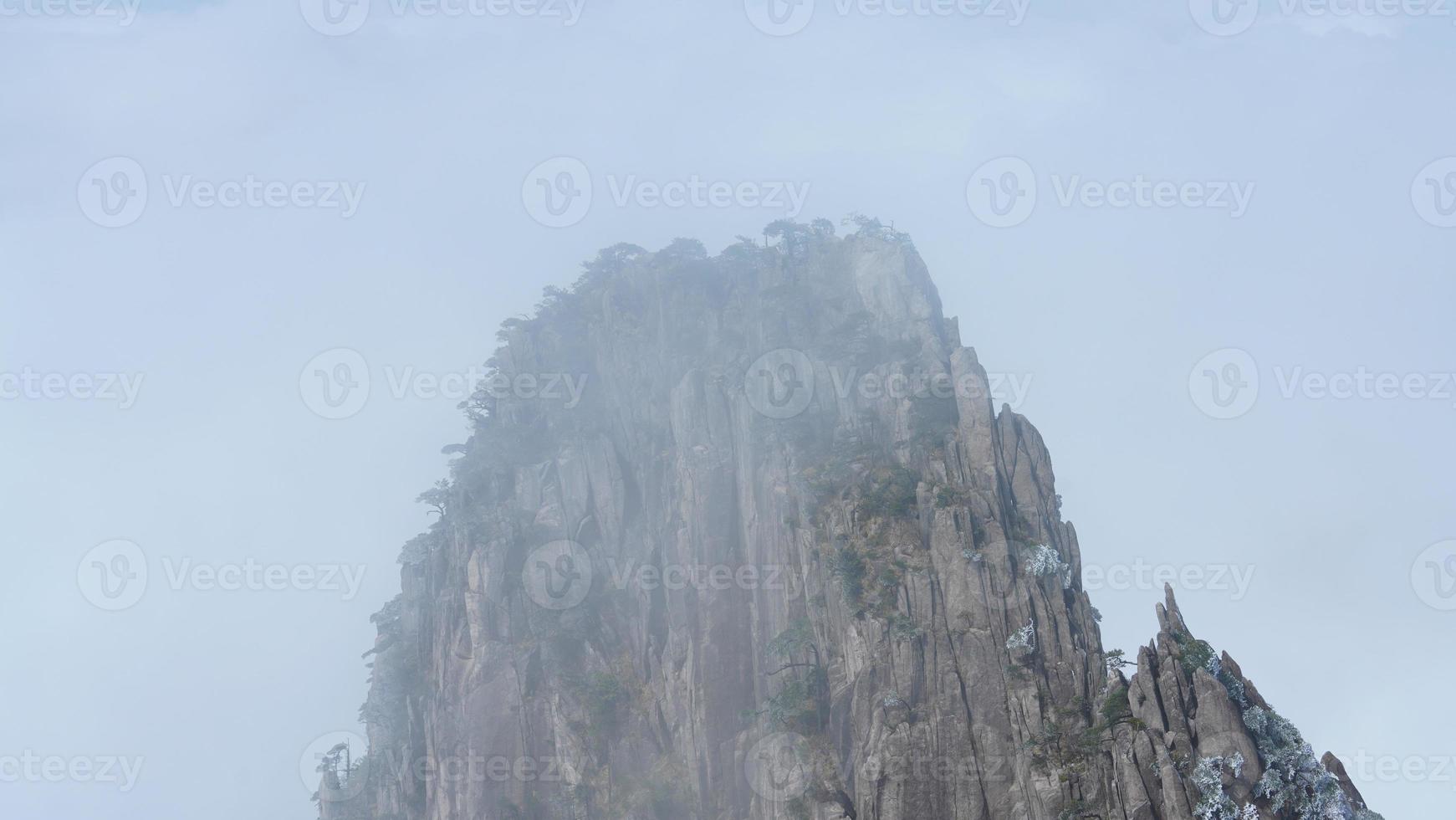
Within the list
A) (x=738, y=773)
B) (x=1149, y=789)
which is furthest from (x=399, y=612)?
(x=1149, y=789)

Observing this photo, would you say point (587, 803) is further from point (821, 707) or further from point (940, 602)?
point (940, 602)

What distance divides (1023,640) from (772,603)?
65.8 feet

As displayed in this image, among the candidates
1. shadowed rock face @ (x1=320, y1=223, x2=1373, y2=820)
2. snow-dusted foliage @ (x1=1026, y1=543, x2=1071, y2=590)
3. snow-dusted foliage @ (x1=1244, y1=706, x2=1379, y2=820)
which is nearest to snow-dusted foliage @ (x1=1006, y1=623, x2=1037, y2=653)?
shadowed rock face @ (x1=320, y1=223, x2=1373, y2=820)

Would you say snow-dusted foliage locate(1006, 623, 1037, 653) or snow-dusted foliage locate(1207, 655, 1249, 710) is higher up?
snow-dusted foliage locate(1006, 623, 1037, 653)

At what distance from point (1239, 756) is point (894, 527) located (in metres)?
25.4

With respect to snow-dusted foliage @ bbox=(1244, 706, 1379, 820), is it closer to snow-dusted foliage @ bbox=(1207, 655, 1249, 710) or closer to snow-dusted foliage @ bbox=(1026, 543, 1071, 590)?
snow-dusted foliage @ bbox=(1207, 655, 1249, 710)

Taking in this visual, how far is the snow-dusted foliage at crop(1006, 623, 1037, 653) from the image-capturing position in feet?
232

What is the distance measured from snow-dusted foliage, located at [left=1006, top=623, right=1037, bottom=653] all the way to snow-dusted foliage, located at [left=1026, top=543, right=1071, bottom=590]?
376 centimetres

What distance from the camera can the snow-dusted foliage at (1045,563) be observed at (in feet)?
242

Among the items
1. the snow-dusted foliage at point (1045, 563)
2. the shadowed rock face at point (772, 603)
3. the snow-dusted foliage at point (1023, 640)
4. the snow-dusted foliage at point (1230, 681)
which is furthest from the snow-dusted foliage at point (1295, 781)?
the snow-dusted foliage at point (1045, 563)

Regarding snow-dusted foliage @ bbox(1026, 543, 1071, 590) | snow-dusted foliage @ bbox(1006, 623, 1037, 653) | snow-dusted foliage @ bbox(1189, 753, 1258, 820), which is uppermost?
snow-dusted foliage @ bbox(1026, 543, 1071, 590)

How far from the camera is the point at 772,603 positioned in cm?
8588

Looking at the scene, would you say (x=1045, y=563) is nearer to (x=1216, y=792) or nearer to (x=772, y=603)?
(x=1216, y=792)

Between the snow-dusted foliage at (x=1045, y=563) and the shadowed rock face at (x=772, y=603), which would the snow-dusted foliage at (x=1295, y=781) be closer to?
the shadowed rock face at (x=772, y=603)
